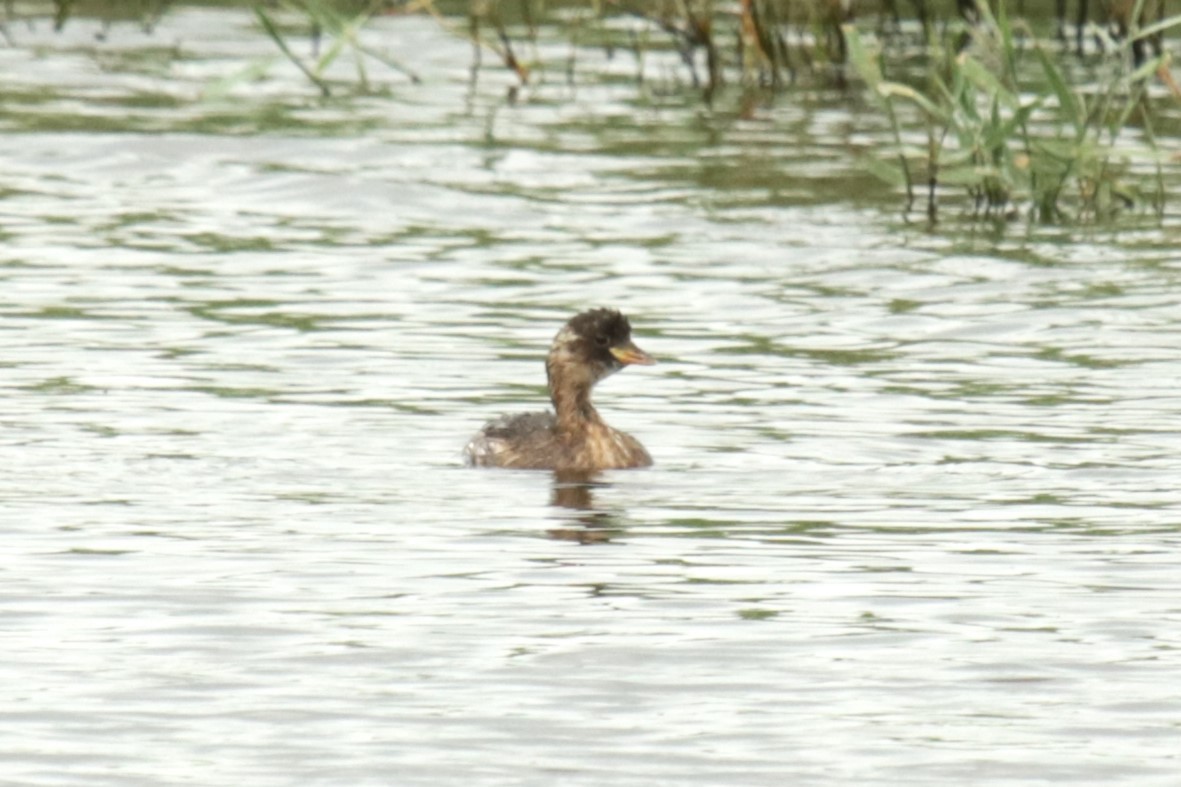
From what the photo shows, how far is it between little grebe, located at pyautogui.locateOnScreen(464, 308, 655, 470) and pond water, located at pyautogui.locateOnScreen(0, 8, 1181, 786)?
0.19 m

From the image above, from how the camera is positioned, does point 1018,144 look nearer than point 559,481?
No

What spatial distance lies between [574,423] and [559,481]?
0.38 metres

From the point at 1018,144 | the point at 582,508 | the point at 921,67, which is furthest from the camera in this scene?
the point at 921,67

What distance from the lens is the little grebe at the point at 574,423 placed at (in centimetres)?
1131

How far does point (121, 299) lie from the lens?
14734 mm

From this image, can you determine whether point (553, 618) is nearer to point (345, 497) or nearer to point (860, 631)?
point (860, 631)

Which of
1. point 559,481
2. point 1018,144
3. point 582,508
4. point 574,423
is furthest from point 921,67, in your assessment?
point 582,508

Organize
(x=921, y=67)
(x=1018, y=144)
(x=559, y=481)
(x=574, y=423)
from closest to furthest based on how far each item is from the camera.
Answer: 1. (x=559, y=481)
2. (x=574, y=423)
3. (x=1018, y=144)
4. (x=921, y=67)

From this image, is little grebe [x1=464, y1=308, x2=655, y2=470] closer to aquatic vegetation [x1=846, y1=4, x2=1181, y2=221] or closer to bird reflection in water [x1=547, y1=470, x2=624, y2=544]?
bird reflection in water [x1=547, y1=470, x2=624, y2=544]

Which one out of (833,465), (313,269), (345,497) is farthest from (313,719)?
(313,269)

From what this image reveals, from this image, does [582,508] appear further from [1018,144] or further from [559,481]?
[1018,144]

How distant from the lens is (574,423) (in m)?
11.6

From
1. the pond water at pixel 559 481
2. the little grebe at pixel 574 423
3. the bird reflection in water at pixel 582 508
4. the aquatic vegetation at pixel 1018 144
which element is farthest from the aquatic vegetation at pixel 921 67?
the bird reflection in water at pixel 582 508

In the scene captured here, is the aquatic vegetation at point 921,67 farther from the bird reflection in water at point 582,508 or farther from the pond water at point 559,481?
the bird reflection in water at point 582,508
